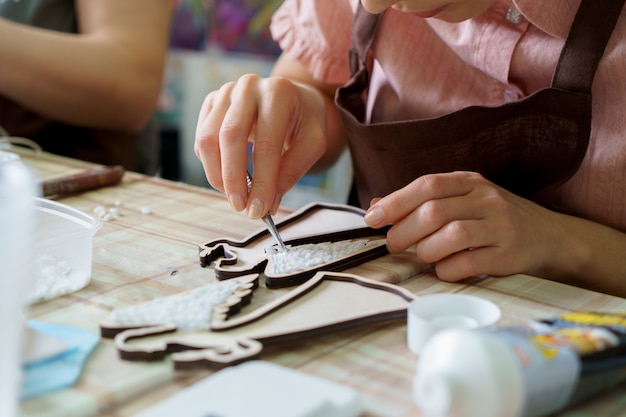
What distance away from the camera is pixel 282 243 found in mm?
748

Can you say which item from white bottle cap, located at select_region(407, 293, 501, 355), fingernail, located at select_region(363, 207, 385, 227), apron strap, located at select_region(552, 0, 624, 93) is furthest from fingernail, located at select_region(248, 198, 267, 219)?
apron strap, located at select_region(552, 0, 624, 93)

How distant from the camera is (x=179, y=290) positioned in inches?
25.6

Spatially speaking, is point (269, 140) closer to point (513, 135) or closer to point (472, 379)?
point (513, 135)

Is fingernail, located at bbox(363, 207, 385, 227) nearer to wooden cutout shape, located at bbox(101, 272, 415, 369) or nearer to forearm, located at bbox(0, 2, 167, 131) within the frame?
wooden cutout shape, located at bbox(101, 272, 415, 369)

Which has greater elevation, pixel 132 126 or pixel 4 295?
pixel 4 295

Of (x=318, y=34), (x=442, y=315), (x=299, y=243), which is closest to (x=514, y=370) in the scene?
(x=442, y=315)

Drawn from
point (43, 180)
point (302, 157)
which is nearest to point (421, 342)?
point (302, 157)

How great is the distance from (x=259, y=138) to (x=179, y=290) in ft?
0.71

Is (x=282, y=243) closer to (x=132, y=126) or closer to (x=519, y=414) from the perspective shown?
(x=519, y=414)

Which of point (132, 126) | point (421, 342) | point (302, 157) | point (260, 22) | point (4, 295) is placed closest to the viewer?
point (4, 295)

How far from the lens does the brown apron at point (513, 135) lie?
758 millimetres

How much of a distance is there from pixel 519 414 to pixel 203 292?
0.97ft

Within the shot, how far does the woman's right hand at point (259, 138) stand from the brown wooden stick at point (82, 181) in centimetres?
23

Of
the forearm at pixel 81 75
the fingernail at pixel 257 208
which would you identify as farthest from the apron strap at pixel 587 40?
the forearm at pixel 81 75
